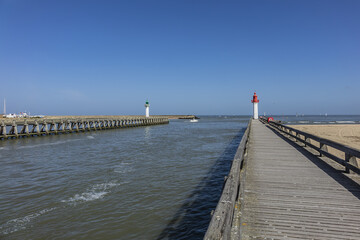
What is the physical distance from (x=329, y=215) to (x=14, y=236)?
5.92 m

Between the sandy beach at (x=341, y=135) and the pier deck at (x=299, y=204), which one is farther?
the sandy beach at (x=341, y=135)

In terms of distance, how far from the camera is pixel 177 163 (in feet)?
34.8

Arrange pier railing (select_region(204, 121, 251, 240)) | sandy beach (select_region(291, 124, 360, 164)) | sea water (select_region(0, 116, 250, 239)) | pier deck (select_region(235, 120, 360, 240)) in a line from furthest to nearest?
sandy beach (select_region(291, 124, 360, 164)) → sea water (select_region(0, 116, 250, 239)) → pier deck (select_region(235, 120, 360, 240)) → pier railing (select_region(204, 121, 251, 240))

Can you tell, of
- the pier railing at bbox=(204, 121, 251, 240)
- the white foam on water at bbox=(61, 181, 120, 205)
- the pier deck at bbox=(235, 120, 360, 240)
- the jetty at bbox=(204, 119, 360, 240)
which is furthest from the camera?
the white foam on water at bbox=(61, 181, 120, 205)

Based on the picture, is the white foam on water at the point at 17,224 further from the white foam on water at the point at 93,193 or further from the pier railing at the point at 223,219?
the pier railing at the point at 223,219

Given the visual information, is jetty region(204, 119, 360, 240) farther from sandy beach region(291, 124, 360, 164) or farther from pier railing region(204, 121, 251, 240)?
sandy beach region(291, 124, 360, 164)

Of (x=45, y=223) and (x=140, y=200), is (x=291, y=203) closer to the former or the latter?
(x=140, y=200)

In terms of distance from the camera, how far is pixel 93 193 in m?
6.86

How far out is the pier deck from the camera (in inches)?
115

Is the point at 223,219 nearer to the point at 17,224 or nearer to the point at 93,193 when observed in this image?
the point at 17,224

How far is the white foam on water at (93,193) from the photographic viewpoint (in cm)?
635

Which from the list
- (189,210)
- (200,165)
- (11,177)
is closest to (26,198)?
(11,177)

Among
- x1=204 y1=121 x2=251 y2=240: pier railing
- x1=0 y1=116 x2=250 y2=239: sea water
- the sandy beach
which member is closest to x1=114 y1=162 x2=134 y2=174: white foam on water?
x1=0 y1=116 x2=250 y2=239: sea water

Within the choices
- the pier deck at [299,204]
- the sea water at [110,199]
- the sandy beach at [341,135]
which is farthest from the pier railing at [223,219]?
the sandy beach at [341,135]
